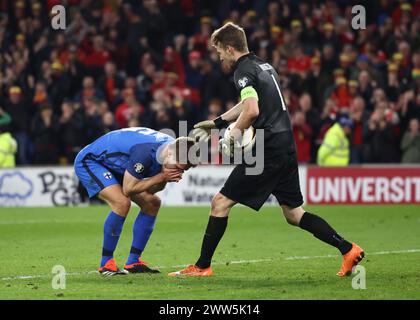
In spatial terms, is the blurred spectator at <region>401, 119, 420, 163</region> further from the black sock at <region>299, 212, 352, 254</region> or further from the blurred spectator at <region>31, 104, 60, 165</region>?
the black sock at <region>299, 212, 352, 254</region>

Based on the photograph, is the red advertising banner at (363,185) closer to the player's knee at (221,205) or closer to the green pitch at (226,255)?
the green pitch at (226,255)

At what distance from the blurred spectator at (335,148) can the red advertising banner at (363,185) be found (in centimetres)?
43

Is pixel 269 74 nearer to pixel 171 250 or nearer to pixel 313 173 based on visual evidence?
pixel 171 250

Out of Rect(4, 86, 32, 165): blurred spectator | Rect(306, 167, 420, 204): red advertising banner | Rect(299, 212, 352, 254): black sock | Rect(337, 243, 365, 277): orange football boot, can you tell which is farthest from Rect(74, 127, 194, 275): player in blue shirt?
Rect(4, 86, 32, 165): blurred spectator

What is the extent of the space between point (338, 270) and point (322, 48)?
45.1 ft

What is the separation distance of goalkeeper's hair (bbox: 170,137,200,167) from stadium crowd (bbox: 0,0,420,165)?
470 inches

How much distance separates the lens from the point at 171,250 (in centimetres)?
1354

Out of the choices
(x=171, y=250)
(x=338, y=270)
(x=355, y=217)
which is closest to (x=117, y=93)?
(x=355, y=217)

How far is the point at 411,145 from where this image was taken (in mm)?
22156

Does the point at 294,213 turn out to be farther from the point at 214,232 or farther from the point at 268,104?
the point at 268,104

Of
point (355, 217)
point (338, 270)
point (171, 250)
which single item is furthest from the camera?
point (355, 217)

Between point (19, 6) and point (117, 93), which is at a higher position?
point (19, 6)

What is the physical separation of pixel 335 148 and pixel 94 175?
11.5 metres

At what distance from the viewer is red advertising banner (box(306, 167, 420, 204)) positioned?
21156 mm
